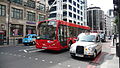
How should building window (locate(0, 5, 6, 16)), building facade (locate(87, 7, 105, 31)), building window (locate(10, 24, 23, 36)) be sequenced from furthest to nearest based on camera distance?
building facade (locate(87, 7, 105, 31)) < building window (locate(10, 24, 23, 36)) < building window (locate(0, 5, 6, 16))

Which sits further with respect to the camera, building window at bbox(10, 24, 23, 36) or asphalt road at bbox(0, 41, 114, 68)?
building window at bbox(10, 24, 23, 36)

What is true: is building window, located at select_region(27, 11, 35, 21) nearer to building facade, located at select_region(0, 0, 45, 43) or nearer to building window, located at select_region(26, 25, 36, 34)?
building facade, located at select_region(0, 0, 45, 43)

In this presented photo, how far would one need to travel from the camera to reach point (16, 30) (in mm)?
24734

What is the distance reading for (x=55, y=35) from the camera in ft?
32.2

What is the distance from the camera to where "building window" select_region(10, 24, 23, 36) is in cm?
2456

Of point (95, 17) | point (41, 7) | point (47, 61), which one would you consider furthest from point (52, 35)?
point (95, 17)

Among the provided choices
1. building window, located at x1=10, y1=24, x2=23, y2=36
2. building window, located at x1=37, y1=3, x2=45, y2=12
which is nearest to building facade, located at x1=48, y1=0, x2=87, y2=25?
building window, located at x1=37, y1=3, x2=45, y2=12

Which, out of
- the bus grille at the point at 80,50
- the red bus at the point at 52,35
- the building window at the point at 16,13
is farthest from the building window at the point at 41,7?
the bus grille at the point at 80,50

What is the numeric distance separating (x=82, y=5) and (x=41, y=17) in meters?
39.5

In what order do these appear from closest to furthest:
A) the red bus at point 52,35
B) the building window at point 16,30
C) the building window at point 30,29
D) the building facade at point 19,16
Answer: the red bus at point 52,35 < the building facade at point 19,16 < the building window at point 16,30 < the building window at point 30,29

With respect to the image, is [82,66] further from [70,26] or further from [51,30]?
[70,26]

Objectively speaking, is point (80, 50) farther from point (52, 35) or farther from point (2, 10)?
point (2, 10)

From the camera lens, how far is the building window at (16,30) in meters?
24.6

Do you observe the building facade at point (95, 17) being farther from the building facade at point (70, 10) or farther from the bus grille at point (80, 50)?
the bus grille at point (80, 50)
